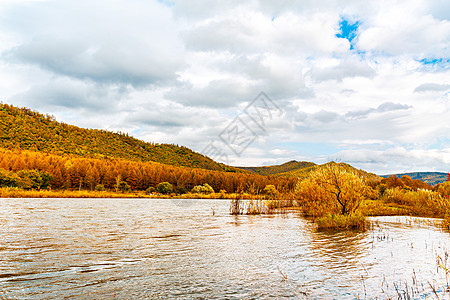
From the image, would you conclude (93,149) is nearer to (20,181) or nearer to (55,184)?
(55,184)

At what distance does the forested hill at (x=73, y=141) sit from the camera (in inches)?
4355

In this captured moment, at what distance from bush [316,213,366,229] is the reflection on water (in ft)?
9.10

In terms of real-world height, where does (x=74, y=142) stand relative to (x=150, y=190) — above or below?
above

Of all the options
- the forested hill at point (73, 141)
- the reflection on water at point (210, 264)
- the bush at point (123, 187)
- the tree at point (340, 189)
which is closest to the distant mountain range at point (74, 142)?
the forested hill at point (73, 141)

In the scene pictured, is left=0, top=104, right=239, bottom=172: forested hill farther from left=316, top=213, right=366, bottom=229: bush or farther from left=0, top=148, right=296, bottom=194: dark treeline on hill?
left=316, top=213, right=366, bottom=229: bush

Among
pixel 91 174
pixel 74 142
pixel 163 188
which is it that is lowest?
pixel 163 188

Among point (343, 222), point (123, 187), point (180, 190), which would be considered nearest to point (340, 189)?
point (343, 222)

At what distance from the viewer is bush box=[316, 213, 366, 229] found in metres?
19.0

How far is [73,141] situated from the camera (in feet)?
421

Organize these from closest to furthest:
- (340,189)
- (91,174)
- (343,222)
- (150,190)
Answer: (343,222), (340,189), (91,174), (150,190)

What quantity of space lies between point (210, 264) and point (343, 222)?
12282 mm

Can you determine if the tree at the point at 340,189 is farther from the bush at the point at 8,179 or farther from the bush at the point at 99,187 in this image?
the bush at the point at 99,187

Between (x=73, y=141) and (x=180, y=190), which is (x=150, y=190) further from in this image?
(x=73, y=141)

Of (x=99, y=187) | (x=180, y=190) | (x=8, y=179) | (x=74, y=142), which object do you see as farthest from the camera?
(x=74, y=142)
